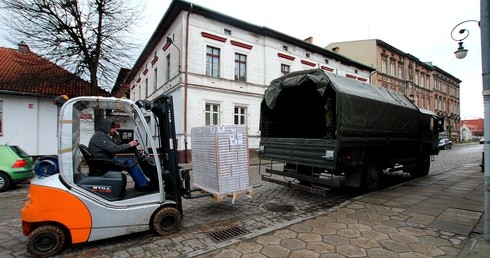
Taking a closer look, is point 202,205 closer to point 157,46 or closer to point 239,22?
point 239,22

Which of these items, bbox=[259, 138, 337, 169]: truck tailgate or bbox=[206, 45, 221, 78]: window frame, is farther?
bbox=[206, 45, 221, 78]: window frame

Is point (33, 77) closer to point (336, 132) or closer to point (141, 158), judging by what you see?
point (141, 158)

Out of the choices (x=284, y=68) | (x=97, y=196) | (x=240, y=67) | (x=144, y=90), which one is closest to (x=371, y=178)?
(x=97, y=196)

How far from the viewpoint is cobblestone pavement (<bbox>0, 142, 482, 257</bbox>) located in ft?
12.6

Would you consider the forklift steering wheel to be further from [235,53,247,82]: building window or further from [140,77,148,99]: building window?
[140,77,148,99]: building window

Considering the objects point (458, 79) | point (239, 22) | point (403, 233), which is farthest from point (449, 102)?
point (403, 233)

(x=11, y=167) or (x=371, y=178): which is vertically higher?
(x=11, y=167)

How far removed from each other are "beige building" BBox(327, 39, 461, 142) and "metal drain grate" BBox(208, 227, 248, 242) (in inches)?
1290

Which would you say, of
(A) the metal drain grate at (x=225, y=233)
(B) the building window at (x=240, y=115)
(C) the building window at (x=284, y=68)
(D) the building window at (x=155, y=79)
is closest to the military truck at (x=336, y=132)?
(A) the metal drain grate at (x=225, y=233)

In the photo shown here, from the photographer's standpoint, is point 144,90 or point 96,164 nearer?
point 96,164

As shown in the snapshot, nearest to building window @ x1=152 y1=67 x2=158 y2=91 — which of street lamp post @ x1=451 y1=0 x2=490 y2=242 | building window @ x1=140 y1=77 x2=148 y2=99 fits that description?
building window @ x1=140 y1=77 x2=148 y2=99

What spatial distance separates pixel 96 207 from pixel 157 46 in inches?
816

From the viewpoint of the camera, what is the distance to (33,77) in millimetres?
15078

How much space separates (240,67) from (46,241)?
16870mm
